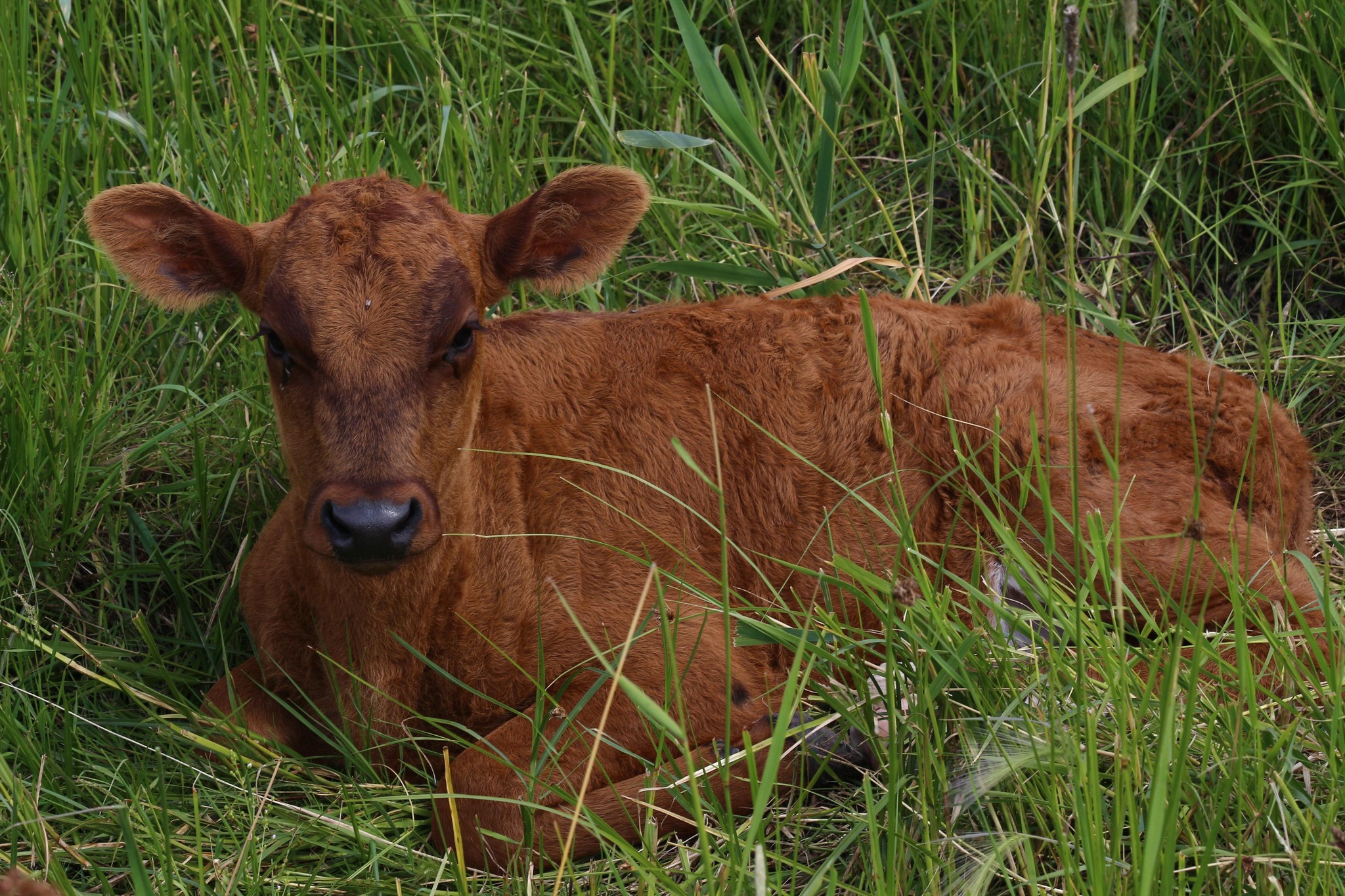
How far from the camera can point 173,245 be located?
11.8 feet

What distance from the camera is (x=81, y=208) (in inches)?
185

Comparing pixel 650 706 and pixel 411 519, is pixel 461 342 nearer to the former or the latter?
pixel 411 519

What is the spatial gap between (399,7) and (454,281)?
2.45 m

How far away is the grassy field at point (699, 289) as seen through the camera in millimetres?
2555

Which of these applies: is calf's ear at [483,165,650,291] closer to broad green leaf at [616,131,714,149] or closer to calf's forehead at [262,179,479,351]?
calf's forehead at [262,179,479,351]

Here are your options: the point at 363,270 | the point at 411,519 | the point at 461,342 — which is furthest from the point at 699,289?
the point at 411,519

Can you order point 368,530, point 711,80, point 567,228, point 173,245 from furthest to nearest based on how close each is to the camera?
point 711,80 < point 567,228 < point 173,245 < point 368,530

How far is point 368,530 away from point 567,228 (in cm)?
116

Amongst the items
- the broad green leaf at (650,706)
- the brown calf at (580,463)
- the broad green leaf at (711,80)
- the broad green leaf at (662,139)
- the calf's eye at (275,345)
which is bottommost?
the brown calf at (580,463)

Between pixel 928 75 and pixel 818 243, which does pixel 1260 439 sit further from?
pixel 928 75

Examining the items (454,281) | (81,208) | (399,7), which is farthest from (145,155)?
(454,281)

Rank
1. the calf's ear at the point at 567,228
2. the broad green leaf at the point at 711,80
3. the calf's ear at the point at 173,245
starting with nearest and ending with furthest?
the calf's ear at the point at 173,245 → the calf's ear at the point at 567,228 → the broad green leaf at the point at 711,80

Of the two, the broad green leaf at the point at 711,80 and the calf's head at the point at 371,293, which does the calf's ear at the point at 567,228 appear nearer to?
the calf's head at the point at 371,293

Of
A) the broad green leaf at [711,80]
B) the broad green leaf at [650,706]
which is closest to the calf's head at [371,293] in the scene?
the broad green leaf at [711,80]
